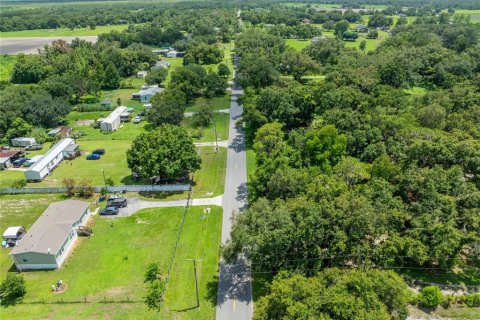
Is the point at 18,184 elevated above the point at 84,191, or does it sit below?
above

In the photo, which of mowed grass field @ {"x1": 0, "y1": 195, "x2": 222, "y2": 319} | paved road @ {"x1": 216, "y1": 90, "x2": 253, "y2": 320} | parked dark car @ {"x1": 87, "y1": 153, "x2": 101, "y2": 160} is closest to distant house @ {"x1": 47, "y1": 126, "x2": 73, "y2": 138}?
parked dark car @ {"x1": 87, "y1": 153, "x2": 101, "y2": 160}

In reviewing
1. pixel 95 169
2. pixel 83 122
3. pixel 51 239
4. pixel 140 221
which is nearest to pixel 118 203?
pixel 140 221

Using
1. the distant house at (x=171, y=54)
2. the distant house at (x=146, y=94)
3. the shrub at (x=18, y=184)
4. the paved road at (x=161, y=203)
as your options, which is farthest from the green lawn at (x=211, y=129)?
the distant house at (x=171, y=54)

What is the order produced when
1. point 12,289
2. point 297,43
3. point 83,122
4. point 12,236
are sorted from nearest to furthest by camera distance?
point 12,289 < point 12,236 < point 83,122 < point 297,43

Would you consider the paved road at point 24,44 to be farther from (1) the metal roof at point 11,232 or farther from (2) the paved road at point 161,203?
(2) the paved road at point 161,203

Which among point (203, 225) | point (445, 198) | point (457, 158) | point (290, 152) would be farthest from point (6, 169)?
point (457, 158)

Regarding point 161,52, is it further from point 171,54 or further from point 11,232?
point 11,232
